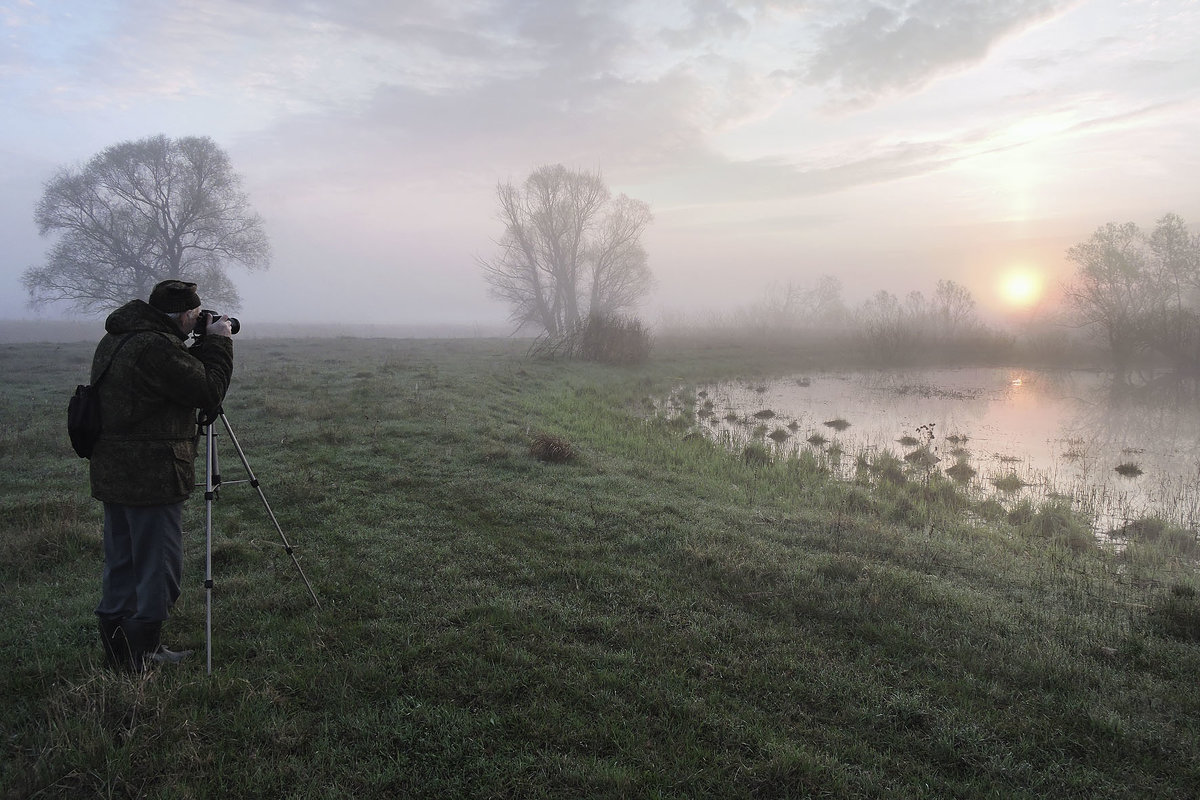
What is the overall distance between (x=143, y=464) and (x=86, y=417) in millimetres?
475

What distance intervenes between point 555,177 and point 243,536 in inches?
1506

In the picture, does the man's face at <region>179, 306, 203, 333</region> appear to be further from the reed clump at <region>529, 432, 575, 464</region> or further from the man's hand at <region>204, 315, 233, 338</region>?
the reed clump at <region>529, 432, 575, 464</region>

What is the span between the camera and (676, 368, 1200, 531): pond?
1162 cm

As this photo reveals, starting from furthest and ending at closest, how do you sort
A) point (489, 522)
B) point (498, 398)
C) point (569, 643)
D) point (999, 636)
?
point (498, 398)
point (489, 522)
point (999, 636)
point (569, 643)

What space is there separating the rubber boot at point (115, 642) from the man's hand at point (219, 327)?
2189 mm

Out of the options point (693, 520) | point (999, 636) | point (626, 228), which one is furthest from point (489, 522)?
point (626, 228)

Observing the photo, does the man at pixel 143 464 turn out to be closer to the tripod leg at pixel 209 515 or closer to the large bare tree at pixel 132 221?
the tripod leg at pixel 209 515

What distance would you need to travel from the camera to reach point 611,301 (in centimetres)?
4341

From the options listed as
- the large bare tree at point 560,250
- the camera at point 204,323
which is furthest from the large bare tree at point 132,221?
the camera at point 204,323

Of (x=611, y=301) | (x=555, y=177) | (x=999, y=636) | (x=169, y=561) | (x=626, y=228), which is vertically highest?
(x=555, y=177)

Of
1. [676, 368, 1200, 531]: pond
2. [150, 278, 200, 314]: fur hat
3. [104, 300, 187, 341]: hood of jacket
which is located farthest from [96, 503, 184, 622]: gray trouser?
[676, 368, 1200, 531]: pond

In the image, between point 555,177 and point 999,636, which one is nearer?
point 999,636

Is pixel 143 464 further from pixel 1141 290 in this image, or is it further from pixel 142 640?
pixel 1141 290

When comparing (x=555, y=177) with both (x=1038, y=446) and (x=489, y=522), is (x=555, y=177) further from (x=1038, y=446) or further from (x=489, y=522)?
(x=489, y=522)
